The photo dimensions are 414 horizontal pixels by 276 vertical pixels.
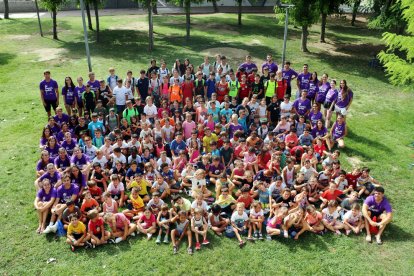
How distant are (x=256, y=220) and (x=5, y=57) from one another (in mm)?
21081

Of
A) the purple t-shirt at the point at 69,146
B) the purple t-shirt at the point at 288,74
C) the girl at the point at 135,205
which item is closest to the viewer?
the girl at the point at 135,205

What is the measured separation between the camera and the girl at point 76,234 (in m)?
8.56

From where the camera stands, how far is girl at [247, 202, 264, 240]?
357 inches

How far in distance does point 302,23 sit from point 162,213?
1729cm

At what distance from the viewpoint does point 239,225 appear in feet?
30.3

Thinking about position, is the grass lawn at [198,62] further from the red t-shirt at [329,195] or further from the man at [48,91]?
the red t-shirt at [329,195]

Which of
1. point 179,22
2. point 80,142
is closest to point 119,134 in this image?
point 80,142

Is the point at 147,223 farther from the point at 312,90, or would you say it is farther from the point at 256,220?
the point at 312,90

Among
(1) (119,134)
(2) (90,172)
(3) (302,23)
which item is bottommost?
(2) (90,172)

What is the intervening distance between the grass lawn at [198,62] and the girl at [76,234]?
8.0 inches

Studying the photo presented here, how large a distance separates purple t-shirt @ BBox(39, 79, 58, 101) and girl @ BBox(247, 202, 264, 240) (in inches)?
344

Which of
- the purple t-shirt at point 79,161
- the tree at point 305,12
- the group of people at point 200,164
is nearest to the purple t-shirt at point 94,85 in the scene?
the group of people at point 200,164

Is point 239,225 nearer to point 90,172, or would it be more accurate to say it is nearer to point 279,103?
point 90,172

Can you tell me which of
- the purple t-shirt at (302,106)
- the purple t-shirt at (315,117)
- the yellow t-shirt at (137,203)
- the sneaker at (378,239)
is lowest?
the sneaker at (378,239)
